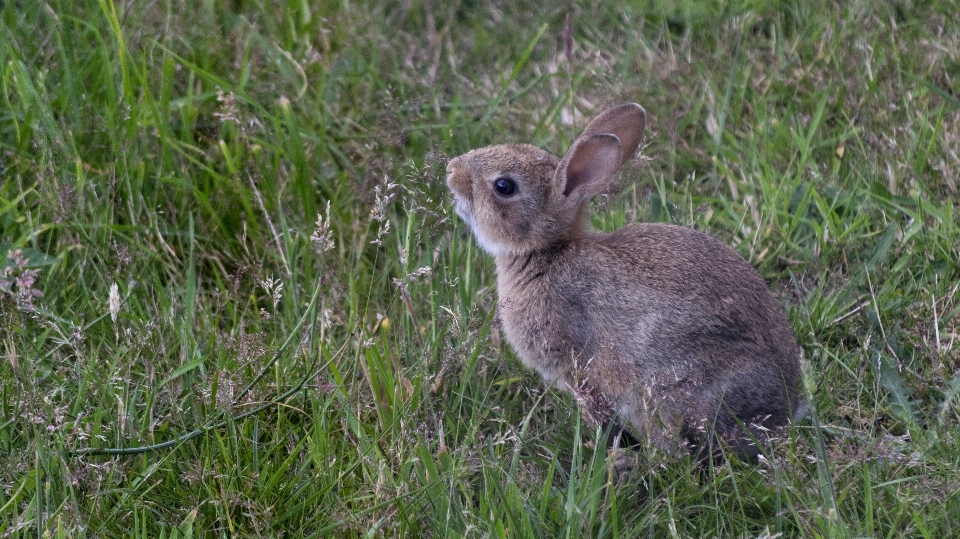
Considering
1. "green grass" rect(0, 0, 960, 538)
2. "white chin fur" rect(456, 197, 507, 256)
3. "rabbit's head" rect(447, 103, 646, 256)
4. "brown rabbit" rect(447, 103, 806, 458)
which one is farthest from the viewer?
"white chin fur" rect(456, 197, 507, 256)

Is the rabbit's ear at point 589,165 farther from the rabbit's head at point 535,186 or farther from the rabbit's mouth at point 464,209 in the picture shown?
the rabbit's mouth at point 464,209

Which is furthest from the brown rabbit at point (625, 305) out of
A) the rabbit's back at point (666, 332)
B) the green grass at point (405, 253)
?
the green grass at point (405, 253)

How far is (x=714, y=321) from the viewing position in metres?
3.90

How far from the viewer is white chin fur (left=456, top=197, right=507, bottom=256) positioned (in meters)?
4.49

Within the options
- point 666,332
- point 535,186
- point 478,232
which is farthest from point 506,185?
point 666,332

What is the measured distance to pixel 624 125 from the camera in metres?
4.38

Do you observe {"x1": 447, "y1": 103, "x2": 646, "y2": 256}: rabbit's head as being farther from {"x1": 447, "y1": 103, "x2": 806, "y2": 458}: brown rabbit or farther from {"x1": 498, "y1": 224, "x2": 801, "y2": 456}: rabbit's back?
{"x1": 498, "y1": 224, "x2": 801, "y2": 456}: rabbit's back

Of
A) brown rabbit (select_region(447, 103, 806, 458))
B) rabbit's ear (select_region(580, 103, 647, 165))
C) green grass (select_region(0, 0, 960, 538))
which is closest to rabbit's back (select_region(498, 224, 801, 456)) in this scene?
brown rabbit (select_region(447, 103, 806, 458))

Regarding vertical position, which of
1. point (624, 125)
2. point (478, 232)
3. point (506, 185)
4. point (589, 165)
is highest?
point (624, 125)

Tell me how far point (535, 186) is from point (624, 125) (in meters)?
0.43

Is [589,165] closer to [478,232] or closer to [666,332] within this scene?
[478,232]

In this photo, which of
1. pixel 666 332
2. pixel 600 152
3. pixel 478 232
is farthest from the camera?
pixel 478 232

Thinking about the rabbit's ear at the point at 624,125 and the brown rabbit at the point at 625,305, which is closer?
the brown rabbit at the point at 625,305

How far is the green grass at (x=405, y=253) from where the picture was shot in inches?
134
